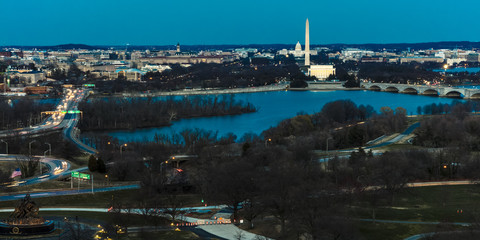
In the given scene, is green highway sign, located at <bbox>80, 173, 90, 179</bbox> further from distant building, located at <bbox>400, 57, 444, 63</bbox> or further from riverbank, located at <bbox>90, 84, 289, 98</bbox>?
distant building, located at <bbox>400, 57, 444, 63</bbox>

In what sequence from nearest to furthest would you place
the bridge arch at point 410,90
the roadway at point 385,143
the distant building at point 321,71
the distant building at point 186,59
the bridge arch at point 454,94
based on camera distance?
the roadway at point 385,143, the bridge arch at point 454,94, the bridge arch at point 410,90, the distant building at point 321,71, the distant building at point 186,59

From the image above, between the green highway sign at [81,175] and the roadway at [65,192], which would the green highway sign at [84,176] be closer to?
the green highway sign at [81,175]

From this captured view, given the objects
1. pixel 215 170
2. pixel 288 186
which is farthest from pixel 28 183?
pixel 288 186

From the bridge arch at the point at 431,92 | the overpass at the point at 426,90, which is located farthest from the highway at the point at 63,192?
the bridge arch at the point at 431,92

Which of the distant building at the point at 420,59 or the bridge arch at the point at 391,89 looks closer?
the bridge arch at the point at 391,89

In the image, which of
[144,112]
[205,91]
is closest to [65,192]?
[144,112]

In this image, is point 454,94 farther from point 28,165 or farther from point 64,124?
point 28,165
